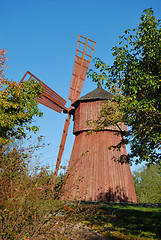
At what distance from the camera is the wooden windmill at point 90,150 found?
622 inches

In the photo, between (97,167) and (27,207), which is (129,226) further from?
(97,167)

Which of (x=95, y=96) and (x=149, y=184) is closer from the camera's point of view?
(x=95, y=96)

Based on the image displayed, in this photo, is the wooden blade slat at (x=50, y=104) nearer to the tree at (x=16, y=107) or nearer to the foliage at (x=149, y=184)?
the tree at (x=16, y=107)

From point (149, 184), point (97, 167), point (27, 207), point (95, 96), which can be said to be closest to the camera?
point (27, 207)

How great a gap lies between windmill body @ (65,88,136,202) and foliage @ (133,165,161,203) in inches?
1018

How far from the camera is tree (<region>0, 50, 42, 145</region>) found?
1252cm

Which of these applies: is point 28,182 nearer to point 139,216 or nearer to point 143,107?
point 143,107

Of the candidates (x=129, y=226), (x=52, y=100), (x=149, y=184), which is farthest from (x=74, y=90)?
(x=149, y=184)

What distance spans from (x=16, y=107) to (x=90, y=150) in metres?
7.67

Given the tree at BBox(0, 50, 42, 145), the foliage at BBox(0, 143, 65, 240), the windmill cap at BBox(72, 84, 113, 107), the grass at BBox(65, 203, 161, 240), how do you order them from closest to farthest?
the foliage at BBox(0, 143, 65, 240)
the grass at BBox(65, 203, 161, 240)
the tree at BBox(0, 50, 42, 145)
the windmill cap at BBox(72, 84, 113, 107)

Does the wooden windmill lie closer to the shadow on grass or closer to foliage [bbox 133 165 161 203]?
the shadow on grass

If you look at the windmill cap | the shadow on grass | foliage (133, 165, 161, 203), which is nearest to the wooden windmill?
the windmill cap

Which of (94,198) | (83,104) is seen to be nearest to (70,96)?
(83,104)

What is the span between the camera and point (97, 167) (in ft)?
54.2
